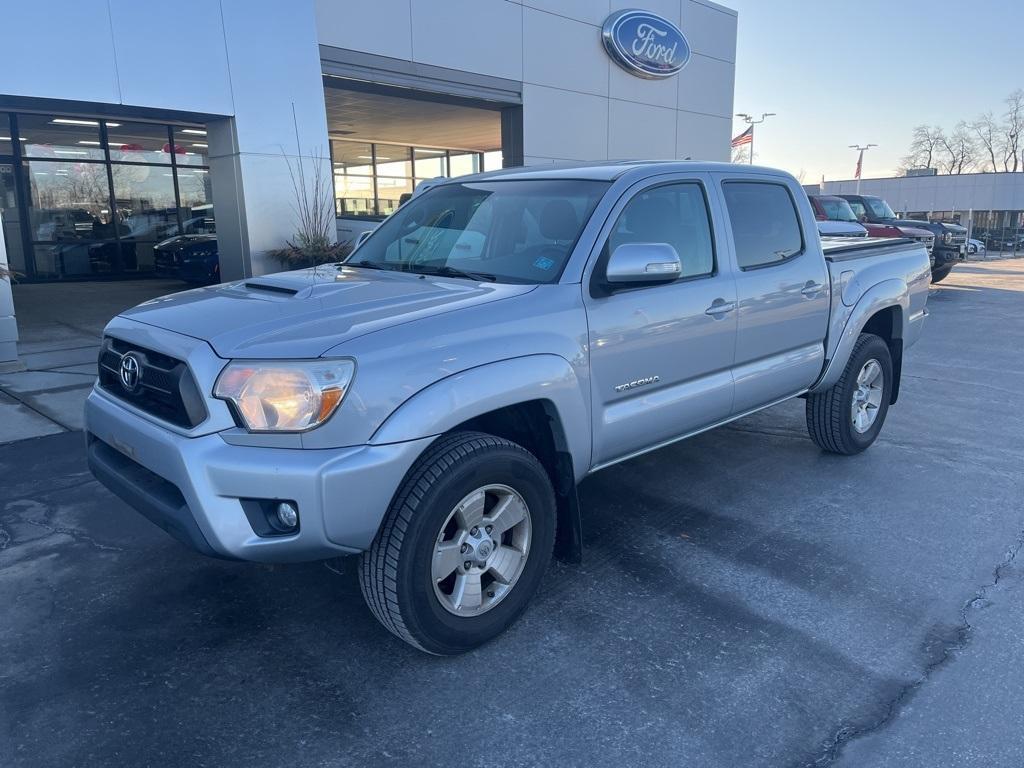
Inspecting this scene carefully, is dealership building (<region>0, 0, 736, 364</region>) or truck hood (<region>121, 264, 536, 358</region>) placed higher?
dealership building (<region>0, 0, 736, 364</region>)

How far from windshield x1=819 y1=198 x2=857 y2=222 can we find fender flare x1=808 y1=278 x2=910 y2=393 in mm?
12322

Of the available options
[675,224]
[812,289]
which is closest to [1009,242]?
[812,289]

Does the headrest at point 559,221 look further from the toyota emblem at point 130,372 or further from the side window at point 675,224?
the toyota emblem at point 130,372

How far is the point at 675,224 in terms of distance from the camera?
13.5 feet

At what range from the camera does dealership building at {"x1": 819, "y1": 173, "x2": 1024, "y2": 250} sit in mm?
40344

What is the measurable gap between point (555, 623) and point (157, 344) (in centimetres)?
201

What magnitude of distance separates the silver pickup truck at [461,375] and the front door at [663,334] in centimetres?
1

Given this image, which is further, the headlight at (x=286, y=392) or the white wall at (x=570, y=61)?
the white wall at (x=570, y=61)

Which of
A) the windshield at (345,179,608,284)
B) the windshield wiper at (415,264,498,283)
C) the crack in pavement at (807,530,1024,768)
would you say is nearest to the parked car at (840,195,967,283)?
the crack in pavement at (807,530,1024,768)

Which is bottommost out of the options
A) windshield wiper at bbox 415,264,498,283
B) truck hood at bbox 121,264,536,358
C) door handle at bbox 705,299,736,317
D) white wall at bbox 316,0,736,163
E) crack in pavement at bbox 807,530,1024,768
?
crack in pavement at bbox 807,530,1024,768

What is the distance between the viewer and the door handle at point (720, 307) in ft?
13.3

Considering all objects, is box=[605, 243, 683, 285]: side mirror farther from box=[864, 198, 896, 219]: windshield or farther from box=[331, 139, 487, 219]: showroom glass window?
box=[331, 139, 487, 219]: showroom glass window

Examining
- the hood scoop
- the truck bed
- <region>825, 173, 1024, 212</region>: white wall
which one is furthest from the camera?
<region>825, 173, 1024, 212</region>: white wall

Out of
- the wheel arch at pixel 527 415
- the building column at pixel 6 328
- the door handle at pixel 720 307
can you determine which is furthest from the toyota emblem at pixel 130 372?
the building column at pixel 6 328
